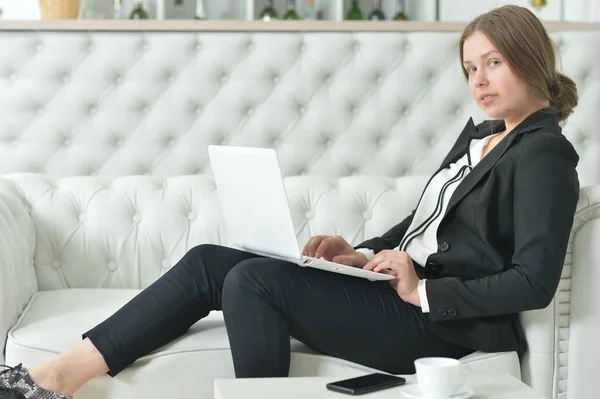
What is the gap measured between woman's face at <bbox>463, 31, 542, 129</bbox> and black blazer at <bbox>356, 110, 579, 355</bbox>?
0.05m

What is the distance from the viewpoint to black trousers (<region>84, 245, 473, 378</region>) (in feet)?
5.21

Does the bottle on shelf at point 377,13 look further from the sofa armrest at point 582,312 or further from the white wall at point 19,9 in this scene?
the sofa armrest at point 582,312

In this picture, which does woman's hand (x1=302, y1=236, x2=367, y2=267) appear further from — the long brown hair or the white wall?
the white wall

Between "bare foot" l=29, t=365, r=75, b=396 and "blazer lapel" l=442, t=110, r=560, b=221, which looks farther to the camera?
"blazer lapel" l=442, t=110, r=560, b=221

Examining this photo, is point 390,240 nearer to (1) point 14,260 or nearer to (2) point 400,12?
(1) point 14,260

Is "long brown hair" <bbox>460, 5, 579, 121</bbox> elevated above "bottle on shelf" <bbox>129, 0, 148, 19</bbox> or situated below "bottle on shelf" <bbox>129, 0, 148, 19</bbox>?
below

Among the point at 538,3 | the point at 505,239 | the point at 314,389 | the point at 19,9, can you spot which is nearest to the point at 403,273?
the point at 505,239

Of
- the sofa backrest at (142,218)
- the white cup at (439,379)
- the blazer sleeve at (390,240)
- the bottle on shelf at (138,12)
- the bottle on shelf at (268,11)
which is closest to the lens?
the white cup at (439,379)

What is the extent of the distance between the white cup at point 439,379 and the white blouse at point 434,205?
0.61 m

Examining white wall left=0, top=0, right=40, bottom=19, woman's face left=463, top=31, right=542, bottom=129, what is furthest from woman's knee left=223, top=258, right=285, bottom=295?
white wall left=0, top=0, right=40, bottom=19

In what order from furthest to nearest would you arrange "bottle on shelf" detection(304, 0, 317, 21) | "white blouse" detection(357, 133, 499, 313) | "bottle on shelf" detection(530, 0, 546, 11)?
"bottle on shelf" detection(304, 0, 317, 21) → "bottle on shelf" detection(530, 0, 546, 11) → "white blouse" detection(357, 133, 499, 313)

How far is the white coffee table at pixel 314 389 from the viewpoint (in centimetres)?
125

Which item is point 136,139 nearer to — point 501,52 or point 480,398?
point 501,52

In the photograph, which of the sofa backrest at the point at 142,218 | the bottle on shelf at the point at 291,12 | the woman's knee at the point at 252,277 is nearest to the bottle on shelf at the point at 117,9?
the bottle on shelf at the point at 291,12
